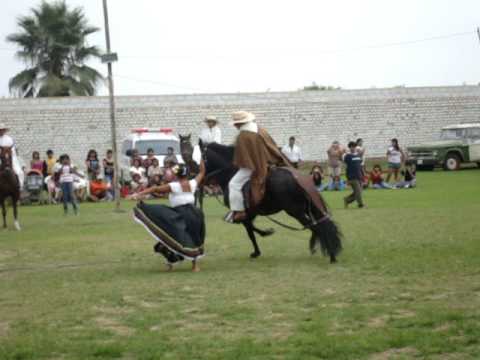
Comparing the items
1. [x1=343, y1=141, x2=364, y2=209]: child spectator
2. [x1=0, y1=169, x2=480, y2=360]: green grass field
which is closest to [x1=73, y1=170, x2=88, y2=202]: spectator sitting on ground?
[x1=343, y1=141, x2=364, y2=209]: child spectator

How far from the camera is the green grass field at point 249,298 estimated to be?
7.93m

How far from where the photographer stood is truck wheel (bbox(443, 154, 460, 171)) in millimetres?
41906

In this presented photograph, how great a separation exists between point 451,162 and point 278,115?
8.25 m

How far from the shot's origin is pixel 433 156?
138 ft

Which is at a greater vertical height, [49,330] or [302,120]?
[302,120]

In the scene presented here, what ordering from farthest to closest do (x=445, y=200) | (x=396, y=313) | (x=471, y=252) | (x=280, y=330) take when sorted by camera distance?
(x=445, y=200)
(x=471, y=252)
(x=396, y=313)
(x=280, y=330)

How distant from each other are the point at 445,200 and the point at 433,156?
1704 centimetres

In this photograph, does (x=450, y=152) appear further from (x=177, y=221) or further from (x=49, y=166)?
(x=177, y=221)

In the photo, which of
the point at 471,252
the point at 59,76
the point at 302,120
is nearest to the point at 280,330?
the point at 471,252

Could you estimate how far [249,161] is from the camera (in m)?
13.7

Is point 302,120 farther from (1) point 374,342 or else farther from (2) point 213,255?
(1) point 374,342

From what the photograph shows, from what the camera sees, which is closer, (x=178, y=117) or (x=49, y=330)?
(x=49, y=330)

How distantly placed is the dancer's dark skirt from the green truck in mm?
30165

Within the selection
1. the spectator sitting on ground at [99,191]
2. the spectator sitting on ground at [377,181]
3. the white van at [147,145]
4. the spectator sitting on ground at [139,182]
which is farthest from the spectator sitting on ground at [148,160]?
the spectator sitting on ground at [377,181]
